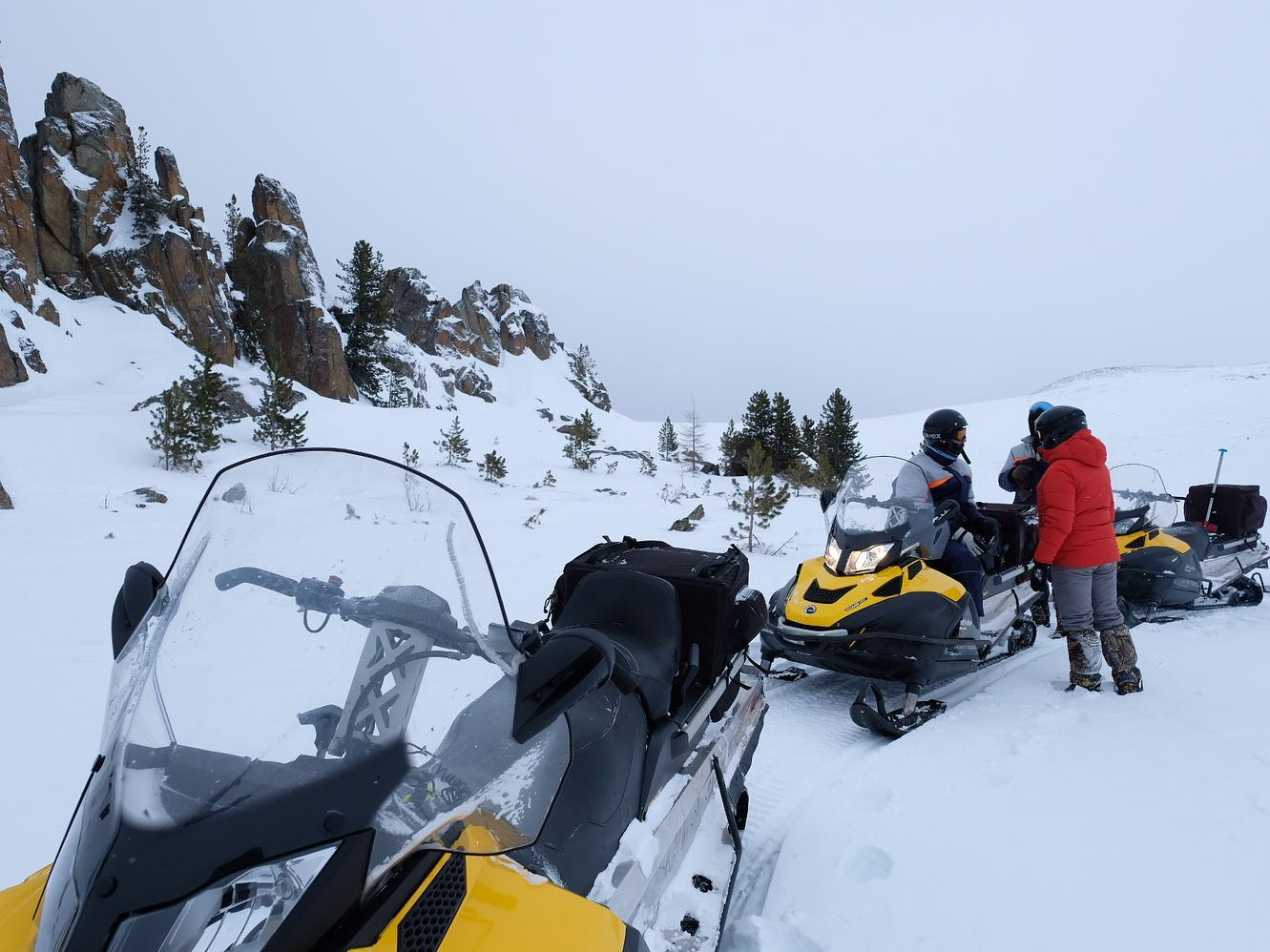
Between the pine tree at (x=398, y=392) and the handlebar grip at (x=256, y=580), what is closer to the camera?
the handlebar grip at (x=256, y=580)

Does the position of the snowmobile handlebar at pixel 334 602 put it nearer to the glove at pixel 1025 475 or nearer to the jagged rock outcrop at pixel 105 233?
the glove at pixel 1025 475

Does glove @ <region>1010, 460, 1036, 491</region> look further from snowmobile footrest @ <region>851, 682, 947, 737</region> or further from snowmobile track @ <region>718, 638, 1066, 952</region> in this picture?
snowmobile footrest @ <region>851, 682, 947, 737</region>

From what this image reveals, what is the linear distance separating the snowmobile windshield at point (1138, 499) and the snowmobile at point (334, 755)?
19.1 feet

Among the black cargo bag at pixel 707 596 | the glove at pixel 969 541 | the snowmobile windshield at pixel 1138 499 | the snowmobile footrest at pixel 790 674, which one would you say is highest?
the black cargo bag at pixel 707 596

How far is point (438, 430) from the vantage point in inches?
737

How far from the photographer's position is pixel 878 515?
4035 mm

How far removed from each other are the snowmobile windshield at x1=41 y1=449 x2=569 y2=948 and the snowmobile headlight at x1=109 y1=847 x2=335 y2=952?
2.4 inches

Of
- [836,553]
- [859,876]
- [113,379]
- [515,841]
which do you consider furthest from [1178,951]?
[113,379]

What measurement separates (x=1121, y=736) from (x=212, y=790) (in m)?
3.82

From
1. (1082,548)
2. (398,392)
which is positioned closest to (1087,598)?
(1082,548)

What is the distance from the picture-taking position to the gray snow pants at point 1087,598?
3.85 metres

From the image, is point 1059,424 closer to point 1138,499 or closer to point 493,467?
point 1138,499

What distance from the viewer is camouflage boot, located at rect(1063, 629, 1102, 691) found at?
3.75m

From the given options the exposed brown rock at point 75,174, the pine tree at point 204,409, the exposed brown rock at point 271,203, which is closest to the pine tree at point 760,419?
the pine tree at point 204,409
